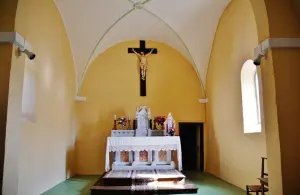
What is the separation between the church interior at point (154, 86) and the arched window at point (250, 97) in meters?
0.02

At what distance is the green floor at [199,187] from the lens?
5469mm

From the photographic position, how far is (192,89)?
29.0ft

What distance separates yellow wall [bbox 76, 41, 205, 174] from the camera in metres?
8.34

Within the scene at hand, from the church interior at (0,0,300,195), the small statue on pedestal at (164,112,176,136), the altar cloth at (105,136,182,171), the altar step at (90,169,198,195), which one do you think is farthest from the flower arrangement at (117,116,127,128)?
the altar step at (90,169,198,195)

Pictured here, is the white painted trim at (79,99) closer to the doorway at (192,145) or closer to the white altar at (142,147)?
the white altar at (142,147)

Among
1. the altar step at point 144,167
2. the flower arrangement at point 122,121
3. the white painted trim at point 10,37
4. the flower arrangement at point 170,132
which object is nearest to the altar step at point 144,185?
the altar step at point 144,167

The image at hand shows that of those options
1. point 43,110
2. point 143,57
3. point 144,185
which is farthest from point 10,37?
point 143,57

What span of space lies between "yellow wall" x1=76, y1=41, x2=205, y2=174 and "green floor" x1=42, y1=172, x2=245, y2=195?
1371 millimetres

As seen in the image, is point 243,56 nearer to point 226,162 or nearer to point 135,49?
point 226,162

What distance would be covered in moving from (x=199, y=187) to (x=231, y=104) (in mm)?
2021

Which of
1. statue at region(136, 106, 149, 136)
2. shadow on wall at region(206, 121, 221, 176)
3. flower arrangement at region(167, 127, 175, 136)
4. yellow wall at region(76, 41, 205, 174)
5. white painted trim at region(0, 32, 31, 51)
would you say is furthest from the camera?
yellow wall at region(76, 41, 205, 174)

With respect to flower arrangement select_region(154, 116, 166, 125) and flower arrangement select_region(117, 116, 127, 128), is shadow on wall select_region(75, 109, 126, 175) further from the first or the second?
flower arrangement select_region(154, 116, 166, 125)

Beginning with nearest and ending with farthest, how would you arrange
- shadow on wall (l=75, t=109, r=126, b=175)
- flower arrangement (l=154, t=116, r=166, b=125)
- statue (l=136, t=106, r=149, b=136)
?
statue (l=136, t=106, r=149, b=136), flower arrangement (l=154, t=116, r=166, b=125), shadow on wall (l=75, t=109, r=126, b=175)

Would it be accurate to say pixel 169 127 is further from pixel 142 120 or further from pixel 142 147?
pixel 142 147
